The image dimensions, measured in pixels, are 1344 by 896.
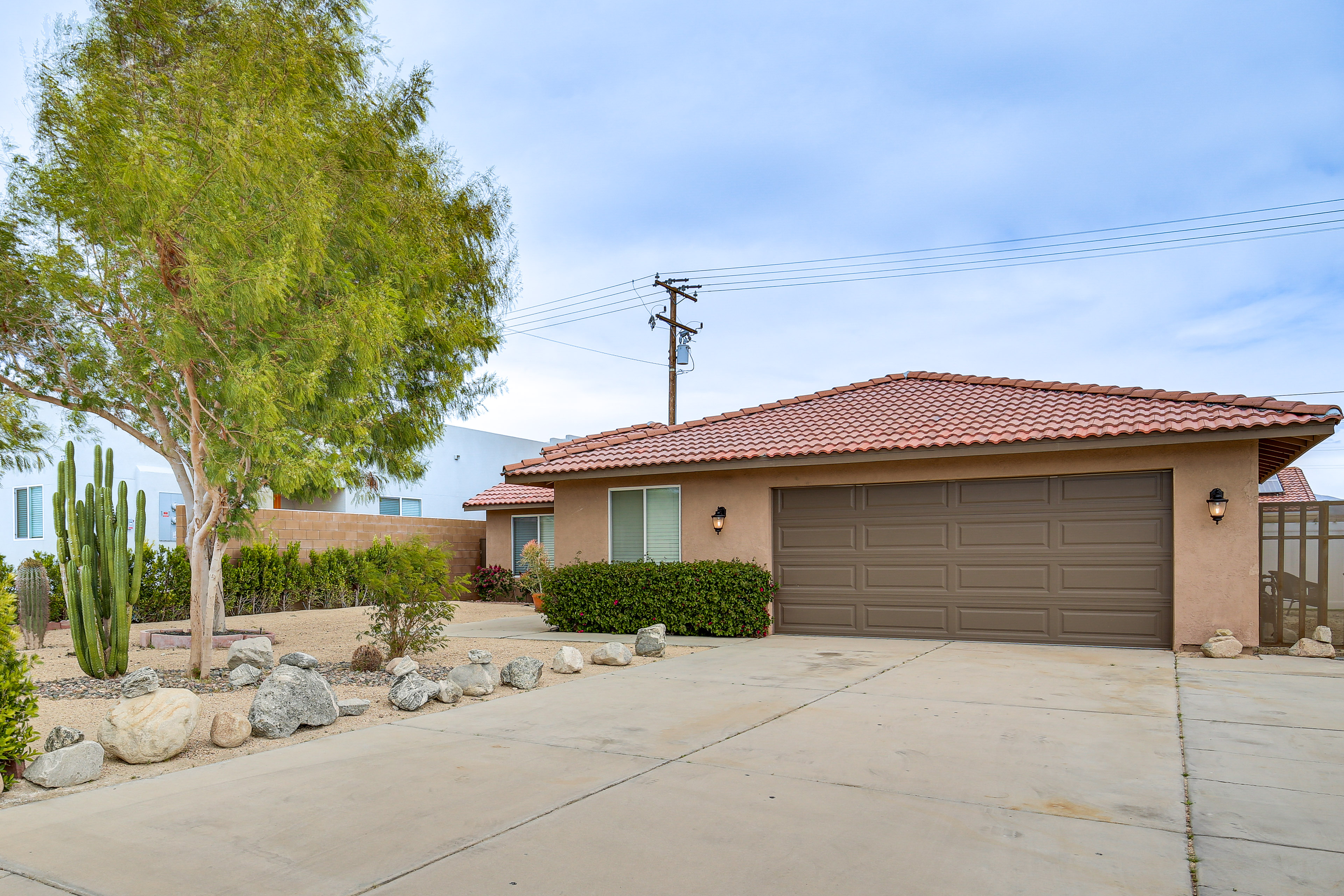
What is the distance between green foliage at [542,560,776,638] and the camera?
1264 cm

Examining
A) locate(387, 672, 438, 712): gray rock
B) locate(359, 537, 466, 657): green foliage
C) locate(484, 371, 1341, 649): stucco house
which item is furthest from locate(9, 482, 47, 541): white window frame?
locate(387, 672, 438, 712): gray rock

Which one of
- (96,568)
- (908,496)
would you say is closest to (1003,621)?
(908,496)

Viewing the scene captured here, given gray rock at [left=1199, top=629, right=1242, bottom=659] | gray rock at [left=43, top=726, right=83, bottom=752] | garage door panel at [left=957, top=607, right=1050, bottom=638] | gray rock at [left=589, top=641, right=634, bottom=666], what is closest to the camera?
gray rock at [left=43, top=726, right=83, bottom=752]

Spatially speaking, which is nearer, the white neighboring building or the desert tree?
the desert tree

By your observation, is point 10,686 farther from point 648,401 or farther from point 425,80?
point 648,401


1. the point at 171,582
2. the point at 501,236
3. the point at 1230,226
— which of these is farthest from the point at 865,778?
the point at 1230,226

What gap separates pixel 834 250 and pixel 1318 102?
422 inches

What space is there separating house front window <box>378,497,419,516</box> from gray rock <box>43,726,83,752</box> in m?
19.0

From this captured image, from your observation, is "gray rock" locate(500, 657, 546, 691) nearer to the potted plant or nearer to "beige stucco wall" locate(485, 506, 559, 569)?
the potted plant

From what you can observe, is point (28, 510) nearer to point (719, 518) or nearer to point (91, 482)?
point (91, 482)

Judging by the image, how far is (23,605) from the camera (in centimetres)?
1153

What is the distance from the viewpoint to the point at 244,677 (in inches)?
340

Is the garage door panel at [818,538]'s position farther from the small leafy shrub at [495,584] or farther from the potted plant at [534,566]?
the small leafy shrub at [495,584]

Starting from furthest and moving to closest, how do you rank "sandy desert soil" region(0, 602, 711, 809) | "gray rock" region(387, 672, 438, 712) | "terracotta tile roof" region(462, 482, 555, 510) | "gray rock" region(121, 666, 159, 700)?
"terracotta tile roof" region(462, 482, 555, 510) → "gray rock" region(121, 666, 159, 700) → "gray rock" region(387, 672, 438, 712) → "sandy desert soil" region(0, 602, 711, 809)
